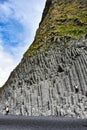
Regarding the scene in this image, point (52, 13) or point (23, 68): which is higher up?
point (52, 13)

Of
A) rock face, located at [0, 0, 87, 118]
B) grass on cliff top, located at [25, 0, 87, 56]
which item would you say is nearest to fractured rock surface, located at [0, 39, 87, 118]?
rock face, located at [0, 0, 87, 118]

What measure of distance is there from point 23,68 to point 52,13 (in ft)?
149

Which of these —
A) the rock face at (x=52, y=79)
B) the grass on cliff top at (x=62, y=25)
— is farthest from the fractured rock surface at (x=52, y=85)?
the grass on cliff top at (x=62, y=25)

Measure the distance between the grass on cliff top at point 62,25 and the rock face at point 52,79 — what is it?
0.43m

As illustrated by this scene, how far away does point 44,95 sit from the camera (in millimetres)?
98625

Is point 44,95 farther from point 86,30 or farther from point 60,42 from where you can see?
point 86,30

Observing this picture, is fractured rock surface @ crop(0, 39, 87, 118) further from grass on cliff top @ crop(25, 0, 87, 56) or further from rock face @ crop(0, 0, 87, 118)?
grass on cliff top @ crop(25, 0, 87, 56)

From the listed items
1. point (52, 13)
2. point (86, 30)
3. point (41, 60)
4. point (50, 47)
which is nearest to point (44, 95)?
point (41, 60)

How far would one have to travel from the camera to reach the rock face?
301 ft

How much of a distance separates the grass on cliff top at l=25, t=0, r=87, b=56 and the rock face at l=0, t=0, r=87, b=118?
16.8 inches

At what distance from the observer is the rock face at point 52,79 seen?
91688 mm

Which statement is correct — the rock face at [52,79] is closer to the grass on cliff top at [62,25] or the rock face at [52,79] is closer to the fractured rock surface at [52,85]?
the fractured rock surface at [52,85]

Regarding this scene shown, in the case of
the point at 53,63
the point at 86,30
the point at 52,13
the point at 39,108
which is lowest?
the point at 39,108

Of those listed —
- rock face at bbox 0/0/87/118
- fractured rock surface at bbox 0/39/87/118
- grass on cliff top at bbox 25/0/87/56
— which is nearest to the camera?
fractured rock surface at bbox 0/39/87/118
